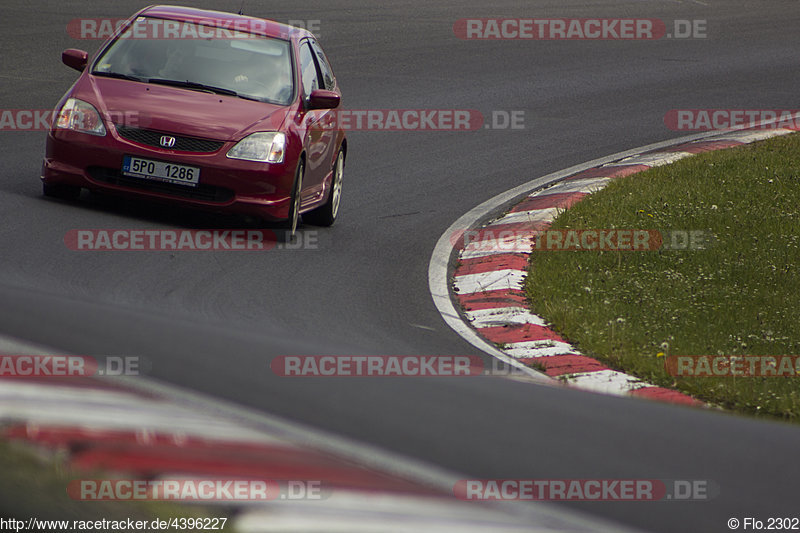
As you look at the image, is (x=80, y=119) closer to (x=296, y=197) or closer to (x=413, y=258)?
(x=296, y=197)

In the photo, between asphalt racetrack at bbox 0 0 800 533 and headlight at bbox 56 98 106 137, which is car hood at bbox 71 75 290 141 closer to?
headlight at bbox 56 98 106 137

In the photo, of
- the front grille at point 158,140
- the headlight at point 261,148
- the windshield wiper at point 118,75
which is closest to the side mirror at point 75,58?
the windshield wiper at point 118,75

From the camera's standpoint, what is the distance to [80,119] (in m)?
8.11

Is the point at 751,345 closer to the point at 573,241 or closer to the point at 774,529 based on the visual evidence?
the point at 573,241

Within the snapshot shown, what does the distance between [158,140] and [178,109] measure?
1.04 feet

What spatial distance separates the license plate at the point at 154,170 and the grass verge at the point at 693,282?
9.23ft

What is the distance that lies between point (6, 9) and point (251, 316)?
13985 mm

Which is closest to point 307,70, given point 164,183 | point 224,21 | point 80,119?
point 224,21

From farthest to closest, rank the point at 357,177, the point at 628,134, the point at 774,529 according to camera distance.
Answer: the point at 628,134
the point at 357,177
the point at 774,529

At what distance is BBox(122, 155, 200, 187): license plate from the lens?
8.02 meters

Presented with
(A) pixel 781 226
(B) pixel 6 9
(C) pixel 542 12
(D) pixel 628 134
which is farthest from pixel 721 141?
(B) pixel 6 9

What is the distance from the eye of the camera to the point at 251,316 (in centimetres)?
635

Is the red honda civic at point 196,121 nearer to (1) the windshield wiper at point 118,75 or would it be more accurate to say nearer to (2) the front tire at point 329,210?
(1) the windshield wiper at point 118,75

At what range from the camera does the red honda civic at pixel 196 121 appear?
805 centimetres
